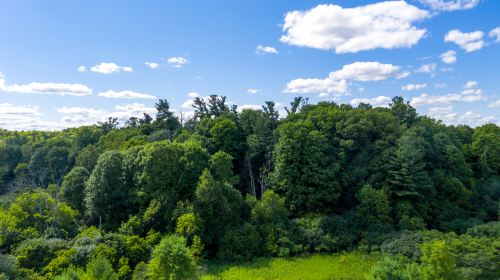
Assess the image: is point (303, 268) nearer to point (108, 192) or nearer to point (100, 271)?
point (100, 271)

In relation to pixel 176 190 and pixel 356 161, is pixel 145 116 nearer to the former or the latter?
pixel 176 190

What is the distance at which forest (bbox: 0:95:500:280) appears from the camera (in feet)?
74.6

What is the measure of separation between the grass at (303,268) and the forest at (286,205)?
708 mm

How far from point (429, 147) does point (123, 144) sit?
33.7 meters

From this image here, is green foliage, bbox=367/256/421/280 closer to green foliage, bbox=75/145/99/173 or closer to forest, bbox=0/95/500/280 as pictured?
forest, bbox=0/95/500/280

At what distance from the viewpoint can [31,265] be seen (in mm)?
21297

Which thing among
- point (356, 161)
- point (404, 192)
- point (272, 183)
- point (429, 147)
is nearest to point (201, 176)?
point (272, 183)

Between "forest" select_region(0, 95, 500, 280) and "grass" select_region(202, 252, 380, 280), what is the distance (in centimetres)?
71

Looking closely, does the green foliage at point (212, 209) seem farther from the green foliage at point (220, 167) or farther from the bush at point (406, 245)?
the bush at point (406, 245)

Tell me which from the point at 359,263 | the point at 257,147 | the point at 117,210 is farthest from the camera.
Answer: the point at 257,147

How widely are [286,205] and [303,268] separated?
8.53m

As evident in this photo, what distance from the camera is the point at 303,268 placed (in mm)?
23797

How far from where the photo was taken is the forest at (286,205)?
22734mm

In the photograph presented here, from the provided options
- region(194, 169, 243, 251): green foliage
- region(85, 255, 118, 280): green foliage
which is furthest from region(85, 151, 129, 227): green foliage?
region(85, 255, 118, 280): green foliage
